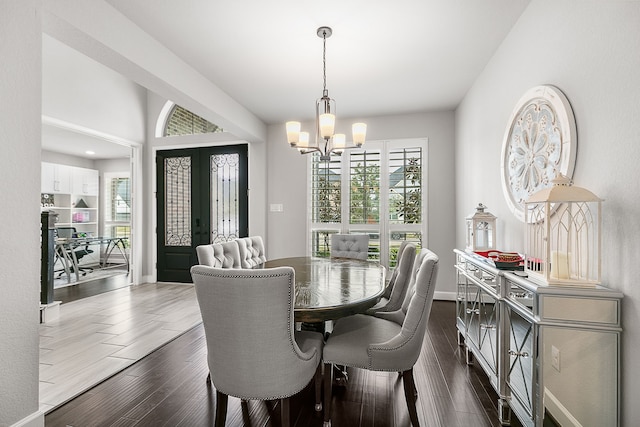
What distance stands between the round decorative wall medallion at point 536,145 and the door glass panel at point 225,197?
3.82m

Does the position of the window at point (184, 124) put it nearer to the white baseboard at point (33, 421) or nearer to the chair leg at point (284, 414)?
the white baseboard at point (33, 421)

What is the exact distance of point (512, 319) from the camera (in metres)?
1.73

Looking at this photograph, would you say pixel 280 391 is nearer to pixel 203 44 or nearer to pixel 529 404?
pixel 529 404

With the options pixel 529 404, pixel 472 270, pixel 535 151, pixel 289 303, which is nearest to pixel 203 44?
pixel 289 303

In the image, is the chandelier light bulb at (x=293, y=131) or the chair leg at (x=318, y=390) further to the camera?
the chandelier light bulb at (x=293, y=131)

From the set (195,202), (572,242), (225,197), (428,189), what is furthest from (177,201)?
(572,242)

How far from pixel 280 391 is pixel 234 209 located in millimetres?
3883

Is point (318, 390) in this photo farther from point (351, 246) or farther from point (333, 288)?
point (351, 246)

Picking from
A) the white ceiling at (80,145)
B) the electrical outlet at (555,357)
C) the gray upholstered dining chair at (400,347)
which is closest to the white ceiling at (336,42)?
the gray upholstered dining chair at (400,347)

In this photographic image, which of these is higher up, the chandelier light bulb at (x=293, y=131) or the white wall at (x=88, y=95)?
the white wall at (x=88, y=95)

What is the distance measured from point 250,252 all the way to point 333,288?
1391 millimetres

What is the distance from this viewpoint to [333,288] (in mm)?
1967

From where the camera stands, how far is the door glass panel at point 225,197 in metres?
5.05

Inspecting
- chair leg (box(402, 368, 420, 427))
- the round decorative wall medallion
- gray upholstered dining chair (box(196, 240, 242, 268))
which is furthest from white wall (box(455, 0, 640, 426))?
gray upholstered dining chair (box(196, 240, 242, 268))
